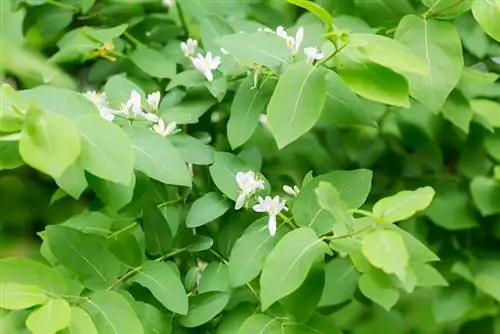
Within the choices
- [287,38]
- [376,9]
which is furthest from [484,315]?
[287,38]

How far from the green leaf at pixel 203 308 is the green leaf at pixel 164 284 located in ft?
0.09

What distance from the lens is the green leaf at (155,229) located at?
850 mm

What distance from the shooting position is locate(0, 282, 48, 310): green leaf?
2.29ft

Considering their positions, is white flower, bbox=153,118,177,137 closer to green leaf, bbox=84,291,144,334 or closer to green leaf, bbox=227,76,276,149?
green leaf, bbox=227,76,276,149

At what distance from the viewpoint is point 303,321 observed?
2.59ft

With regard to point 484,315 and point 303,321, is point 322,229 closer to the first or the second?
point 303,321

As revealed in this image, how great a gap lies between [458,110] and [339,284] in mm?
252

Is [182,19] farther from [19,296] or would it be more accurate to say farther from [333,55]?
[19,296]

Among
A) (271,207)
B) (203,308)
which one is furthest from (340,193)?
(203,308)

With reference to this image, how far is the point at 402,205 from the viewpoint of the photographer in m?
0.69

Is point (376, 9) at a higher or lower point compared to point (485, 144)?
higher

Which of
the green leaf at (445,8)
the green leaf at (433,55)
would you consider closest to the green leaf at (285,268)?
the green leaf at (433,55)

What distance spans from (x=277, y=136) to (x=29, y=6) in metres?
0.57

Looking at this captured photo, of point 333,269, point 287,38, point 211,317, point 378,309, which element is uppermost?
point 287,38
